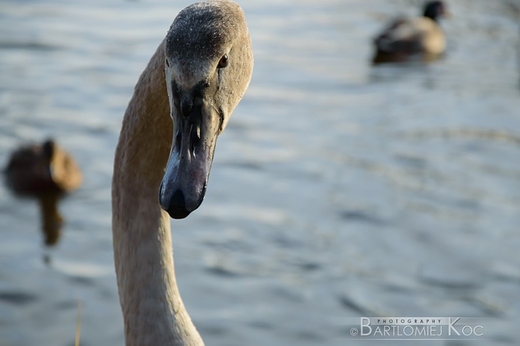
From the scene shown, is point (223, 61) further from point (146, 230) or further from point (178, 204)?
point (146, 230)

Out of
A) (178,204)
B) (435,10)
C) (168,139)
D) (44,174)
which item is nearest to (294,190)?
(44,174)

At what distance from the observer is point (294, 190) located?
9.29 m

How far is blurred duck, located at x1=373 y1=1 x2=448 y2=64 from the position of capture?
1475 cm

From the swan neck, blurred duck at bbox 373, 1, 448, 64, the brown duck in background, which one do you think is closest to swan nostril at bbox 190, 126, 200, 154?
the swan neck

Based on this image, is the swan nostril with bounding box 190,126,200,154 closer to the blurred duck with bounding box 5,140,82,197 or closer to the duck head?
the blurred duck with bounding box 5,140,82,197

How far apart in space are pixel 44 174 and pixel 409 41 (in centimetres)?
785

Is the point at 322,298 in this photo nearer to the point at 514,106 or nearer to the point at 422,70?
the point at 514,106

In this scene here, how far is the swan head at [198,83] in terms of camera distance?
2.82 m

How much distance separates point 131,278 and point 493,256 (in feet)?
17.9

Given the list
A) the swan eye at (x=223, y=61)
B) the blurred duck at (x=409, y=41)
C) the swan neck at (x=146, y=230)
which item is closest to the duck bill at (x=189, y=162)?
the swan eye at (x=223, y=61)

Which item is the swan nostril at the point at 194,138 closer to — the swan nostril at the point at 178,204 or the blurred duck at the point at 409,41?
the swan nostril at the point at 178,204

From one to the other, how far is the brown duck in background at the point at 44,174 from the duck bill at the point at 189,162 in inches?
257

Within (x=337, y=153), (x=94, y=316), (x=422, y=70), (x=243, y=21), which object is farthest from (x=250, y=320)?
(x=422, y=70)

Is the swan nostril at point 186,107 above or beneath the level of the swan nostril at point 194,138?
above
